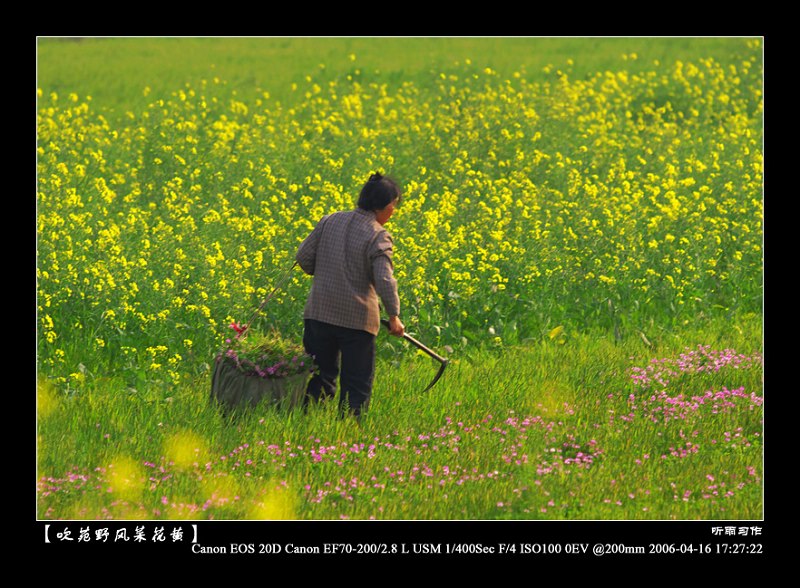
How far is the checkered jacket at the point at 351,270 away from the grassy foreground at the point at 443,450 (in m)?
0.61

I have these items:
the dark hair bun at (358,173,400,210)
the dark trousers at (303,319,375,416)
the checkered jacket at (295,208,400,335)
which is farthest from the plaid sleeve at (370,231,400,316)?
the dark trousers at (303,319,375,416)

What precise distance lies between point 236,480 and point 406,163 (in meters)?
7.44

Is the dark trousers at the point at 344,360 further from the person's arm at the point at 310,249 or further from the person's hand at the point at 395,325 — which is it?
the person's arm at the point at 310,249

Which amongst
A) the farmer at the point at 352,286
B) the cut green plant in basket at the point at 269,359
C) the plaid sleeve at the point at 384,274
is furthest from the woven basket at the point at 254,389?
the plaid sleeve at the point at 384,274

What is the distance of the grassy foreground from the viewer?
226 inches

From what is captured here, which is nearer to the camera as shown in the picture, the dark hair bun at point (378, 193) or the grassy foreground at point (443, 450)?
the grassy foreground at point (443, 450)

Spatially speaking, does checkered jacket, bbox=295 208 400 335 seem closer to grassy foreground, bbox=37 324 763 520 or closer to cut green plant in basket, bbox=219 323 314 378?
cut green plant in basket, bbox=219 323 314 378

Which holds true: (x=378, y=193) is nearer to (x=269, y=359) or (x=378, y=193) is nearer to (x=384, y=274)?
(x=384, y=274)

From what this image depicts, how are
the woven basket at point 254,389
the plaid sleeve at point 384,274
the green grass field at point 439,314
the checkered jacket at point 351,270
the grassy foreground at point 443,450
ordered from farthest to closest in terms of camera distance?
the woven basket at point 254,389 < the checkered jacket at point 351,270 < the plaid sleeve at point 384,274 < the green grass field at point 439,314 < the grassy foreground at point 443,450

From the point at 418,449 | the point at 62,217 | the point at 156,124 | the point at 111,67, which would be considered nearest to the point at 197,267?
the point at 62,217

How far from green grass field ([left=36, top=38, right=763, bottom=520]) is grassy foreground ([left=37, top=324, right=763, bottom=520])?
0.06ft

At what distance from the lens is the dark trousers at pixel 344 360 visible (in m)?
6.68

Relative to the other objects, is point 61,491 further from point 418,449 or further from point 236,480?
point 418,449
